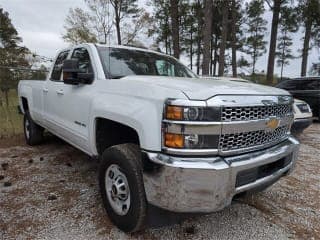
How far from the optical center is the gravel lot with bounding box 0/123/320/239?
9.16ft

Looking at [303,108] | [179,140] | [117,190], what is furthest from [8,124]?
[303,108]

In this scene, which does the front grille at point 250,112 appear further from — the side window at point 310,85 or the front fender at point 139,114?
the side window at point 310,85

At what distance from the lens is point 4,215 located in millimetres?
3131

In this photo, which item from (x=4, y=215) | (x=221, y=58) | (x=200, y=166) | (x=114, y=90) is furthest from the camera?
(x=221, y=58)

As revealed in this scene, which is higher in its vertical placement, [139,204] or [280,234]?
[139,204]

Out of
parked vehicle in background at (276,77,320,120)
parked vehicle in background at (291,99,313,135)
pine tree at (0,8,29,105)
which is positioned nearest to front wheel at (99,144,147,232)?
parked vehicle in background at (291,99,313,135)

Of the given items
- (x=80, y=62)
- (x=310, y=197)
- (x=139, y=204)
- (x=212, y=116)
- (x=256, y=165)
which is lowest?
(x=310, y=197)

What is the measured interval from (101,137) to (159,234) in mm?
1203

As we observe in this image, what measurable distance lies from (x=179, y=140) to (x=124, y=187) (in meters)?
0.81

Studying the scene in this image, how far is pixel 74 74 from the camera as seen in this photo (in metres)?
3.46

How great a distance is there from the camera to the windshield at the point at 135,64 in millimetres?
3506

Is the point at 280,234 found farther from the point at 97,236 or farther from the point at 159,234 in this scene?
the point at 97,236

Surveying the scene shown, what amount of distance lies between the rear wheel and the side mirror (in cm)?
285

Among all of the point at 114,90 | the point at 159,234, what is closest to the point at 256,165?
the point at 159,234
